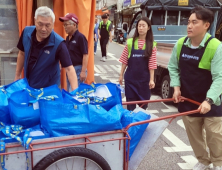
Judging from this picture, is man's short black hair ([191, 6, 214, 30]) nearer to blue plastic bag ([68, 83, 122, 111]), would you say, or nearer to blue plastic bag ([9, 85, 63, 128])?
blue plastic bag ([68, 83, 122, 111])

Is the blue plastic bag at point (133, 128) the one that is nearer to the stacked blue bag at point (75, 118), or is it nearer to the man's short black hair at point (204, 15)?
the stacked blue bag at point (75, 118)

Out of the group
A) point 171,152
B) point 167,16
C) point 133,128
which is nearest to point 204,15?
point 133,128

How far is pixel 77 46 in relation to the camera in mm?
5016

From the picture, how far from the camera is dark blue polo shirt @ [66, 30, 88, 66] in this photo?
495 cm

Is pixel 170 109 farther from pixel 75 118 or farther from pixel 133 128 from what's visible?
pixel 75 118

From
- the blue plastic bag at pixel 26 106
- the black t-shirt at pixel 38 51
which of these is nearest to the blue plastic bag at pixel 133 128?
the blue plastic bag at pixel 26 106

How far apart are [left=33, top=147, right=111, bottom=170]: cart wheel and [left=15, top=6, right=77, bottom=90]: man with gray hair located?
1.05 metres

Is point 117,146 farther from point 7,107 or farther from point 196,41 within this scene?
point 196,41

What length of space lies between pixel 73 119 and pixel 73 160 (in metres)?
0.34

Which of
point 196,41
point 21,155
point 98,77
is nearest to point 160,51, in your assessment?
point 98,77

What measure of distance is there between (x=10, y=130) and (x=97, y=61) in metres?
10.9

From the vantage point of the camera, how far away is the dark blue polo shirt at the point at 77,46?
495 cm

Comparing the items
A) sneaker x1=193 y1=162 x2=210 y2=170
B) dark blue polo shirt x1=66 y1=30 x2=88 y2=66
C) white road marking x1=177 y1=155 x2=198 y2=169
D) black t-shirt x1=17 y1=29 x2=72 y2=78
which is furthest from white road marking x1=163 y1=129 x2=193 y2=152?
black t-shirt x1=17 y1=29 x2=72 y2=78

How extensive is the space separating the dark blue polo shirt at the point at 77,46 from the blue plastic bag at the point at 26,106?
2.45m
